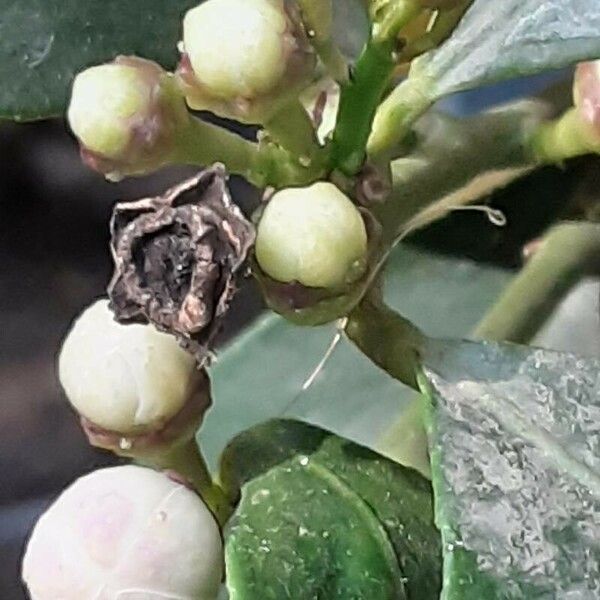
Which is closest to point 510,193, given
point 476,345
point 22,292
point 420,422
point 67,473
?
point 420,422

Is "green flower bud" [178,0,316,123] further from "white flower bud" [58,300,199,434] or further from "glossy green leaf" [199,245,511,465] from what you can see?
"glossy green leaf" [199,245,511,465]

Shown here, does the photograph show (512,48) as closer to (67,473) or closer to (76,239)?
(67,473)

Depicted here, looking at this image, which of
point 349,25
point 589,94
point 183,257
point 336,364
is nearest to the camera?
point 183,257

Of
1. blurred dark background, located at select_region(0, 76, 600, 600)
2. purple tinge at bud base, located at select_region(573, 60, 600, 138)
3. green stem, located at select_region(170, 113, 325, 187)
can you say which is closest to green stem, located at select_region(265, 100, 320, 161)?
green stem, located at select_region(170, 113, 325, 187)

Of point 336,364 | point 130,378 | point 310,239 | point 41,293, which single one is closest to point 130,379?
point 130,378

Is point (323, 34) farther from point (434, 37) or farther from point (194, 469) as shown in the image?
point (194, 469)

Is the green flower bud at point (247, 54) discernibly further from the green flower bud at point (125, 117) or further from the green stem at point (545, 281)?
the green stem at point (545, 281)
